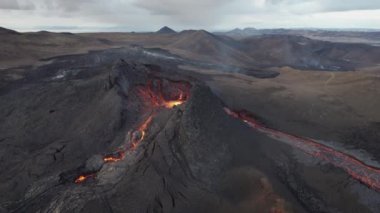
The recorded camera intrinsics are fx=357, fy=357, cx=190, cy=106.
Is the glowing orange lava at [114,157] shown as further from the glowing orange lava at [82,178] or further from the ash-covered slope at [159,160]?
the glowing orange lava at [82,178]

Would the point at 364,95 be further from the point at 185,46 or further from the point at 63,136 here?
the point at 185,46

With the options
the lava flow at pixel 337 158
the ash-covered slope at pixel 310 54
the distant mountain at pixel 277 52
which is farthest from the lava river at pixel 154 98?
the ash-covered slope at pixel 310 54

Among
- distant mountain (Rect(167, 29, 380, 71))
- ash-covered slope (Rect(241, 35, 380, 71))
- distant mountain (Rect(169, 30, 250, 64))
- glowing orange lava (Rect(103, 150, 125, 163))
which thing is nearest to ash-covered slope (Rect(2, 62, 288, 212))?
glowing orange lava (Rect(103, 150, 125, 163))

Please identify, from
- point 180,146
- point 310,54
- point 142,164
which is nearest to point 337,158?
point 180,146

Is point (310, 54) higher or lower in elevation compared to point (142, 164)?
lower

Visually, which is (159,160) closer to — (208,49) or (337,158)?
(337,158)

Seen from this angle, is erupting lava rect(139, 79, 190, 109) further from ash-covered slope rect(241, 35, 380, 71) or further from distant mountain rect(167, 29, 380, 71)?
ash-covered slope rect(241, 35, 380, 71)
